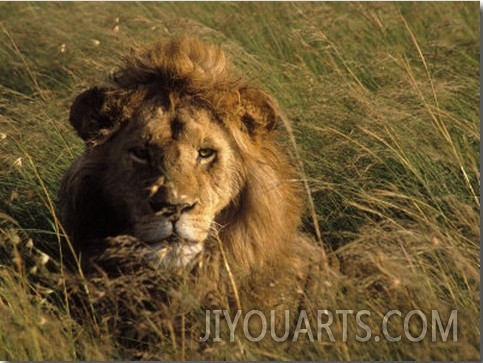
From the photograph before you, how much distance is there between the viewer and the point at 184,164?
4.52 metres

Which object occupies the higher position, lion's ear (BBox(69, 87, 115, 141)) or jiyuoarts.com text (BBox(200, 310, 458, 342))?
lion's ear (BBox(69, 87, 115, 141))

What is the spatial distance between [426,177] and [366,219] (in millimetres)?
527

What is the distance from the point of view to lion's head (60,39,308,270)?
14.9 ft

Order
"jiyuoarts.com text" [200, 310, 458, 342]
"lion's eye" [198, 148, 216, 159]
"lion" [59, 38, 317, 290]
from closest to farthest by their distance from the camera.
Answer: "jiyuoarts.com text" [200, 310, 458, 342]
"lion" [59, 38, 317, 290]
"lion's eye" [198, 148, 216, 159]

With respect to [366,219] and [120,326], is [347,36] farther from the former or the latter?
[120,326]

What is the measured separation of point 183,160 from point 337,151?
1785 mm

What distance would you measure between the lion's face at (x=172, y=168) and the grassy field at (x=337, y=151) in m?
0.38

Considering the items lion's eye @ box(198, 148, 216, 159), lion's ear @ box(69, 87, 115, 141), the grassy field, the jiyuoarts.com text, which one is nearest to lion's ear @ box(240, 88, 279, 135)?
lion's eye @ box(198, 148, 216, 159)

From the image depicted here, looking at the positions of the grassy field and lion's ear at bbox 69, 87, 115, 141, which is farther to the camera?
lion's ear at bbox 69, 87, 115, 141

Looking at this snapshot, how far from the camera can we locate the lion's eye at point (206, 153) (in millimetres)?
4617

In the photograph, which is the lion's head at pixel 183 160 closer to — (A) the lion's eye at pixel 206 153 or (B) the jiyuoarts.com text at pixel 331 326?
(A) the lion's eye at pixel 206 153

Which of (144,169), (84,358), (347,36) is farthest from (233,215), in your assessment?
(347,36)

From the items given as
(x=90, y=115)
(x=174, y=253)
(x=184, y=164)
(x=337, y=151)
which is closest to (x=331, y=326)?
(x=174, y=253)

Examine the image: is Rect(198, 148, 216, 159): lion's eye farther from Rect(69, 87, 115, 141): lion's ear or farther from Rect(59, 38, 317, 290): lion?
Rect(69, 87, 115, 141): lion's ear
